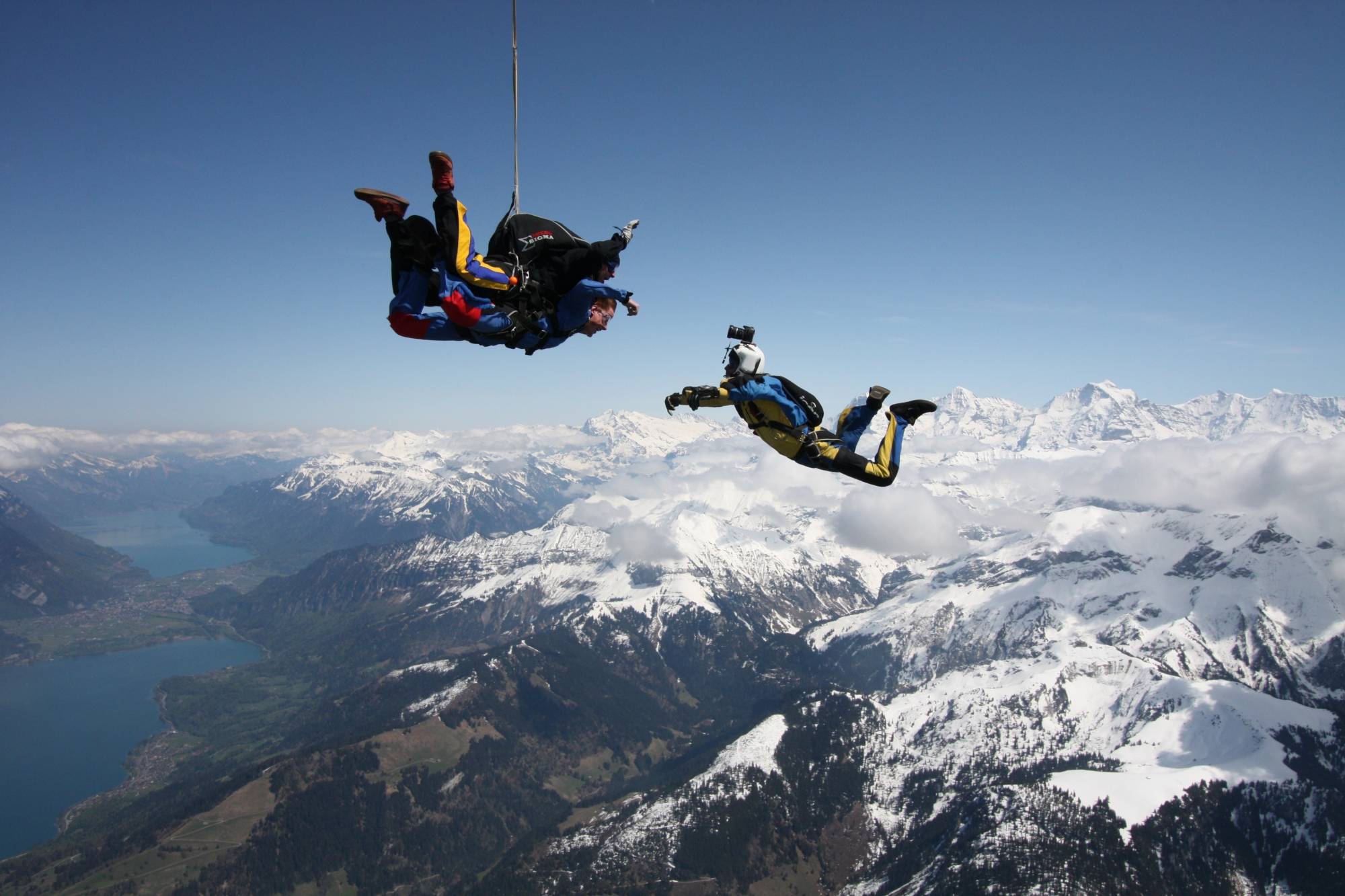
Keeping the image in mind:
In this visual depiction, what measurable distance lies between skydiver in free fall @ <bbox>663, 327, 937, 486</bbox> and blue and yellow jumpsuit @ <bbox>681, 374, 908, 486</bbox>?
12 mm

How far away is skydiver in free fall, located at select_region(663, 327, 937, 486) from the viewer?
1006 centimetres

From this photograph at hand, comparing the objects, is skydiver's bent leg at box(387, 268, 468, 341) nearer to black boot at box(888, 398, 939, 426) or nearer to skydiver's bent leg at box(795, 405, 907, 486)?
skydiver's bent leg at box(795, 405, 907, 486)

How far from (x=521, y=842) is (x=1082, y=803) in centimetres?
14250

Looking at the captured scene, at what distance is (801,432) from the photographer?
10.7m

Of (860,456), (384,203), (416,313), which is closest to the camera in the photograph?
(384,203)

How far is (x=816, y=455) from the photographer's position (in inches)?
422

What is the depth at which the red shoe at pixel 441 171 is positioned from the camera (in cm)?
693

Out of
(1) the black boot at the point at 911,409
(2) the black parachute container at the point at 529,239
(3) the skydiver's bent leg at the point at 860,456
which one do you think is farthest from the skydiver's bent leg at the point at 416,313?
(1) the black boot at the point at 911,409

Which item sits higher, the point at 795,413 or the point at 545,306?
the point at 545,306

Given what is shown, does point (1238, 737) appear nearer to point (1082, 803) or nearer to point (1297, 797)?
point (1297, 797)

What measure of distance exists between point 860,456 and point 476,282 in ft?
23.4

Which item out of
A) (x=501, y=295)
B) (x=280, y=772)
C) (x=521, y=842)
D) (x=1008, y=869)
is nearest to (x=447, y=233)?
(x=501, y=295)

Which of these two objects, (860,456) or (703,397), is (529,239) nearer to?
(703,397)

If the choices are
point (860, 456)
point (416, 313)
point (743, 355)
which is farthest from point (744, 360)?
point (416, 313)
